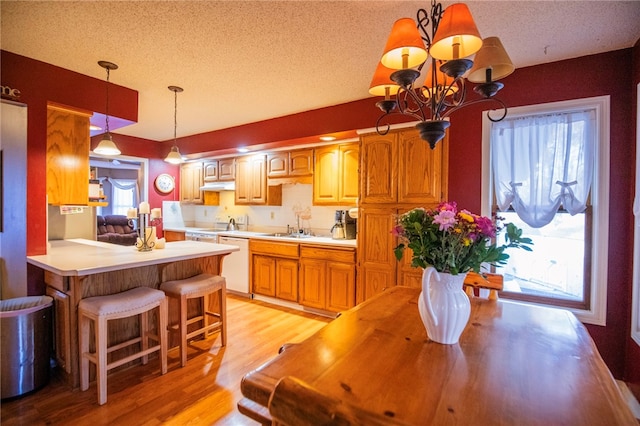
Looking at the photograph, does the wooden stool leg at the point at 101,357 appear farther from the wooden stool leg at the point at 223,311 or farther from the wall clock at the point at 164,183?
the wall clock at the point at 164,183

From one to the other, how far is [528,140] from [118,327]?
363cm

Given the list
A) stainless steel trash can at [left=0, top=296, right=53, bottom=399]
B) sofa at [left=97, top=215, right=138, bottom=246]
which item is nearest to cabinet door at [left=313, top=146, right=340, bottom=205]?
stainless steel trash can at [left=0, top=296, right=53, bottom=399]

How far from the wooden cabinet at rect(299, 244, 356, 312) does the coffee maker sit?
1.29 feet

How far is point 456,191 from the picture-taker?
2777 mm

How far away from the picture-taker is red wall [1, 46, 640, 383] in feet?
7.11

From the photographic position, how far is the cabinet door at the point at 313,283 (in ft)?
11.8

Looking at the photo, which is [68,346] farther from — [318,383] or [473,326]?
[473,326]

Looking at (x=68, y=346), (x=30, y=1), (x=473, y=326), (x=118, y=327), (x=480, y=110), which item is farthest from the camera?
(x=480, y=110)

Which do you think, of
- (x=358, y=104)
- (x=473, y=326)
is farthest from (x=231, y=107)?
(x=473, y=326)

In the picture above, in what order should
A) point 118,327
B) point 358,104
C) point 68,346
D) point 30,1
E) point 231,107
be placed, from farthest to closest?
point 231,107 → point 358,104 → point 118,327 → point 68,346 → point 30,1

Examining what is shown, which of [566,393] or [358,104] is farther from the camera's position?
[358,104]

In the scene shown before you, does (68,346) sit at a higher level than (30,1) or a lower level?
lower

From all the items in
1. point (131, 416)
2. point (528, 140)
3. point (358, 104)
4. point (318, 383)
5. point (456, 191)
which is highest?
point (358, 104)

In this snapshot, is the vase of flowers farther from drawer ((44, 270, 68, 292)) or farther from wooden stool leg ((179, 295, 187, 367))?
drawer ((44, 270, 68, 292))
